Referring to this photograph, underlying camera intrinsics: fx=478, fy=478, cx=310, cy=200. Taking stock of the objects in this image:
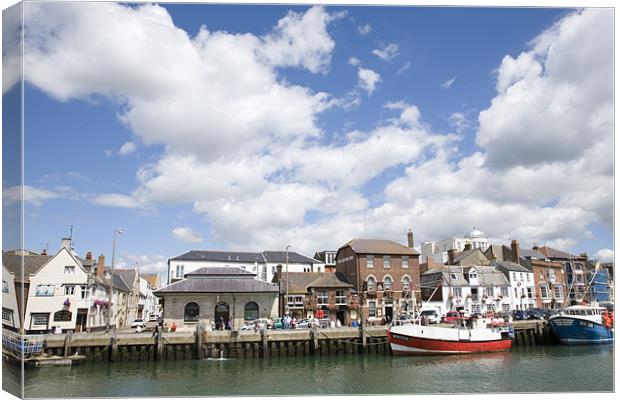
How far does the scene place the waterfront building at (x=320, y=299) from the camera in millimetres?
39125

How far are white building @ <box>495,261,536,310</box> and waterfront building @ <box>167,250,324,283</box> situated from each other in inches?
844

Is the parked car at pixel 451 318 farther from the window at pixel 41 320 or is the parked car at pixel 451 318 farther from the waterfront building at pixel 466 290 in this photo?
the window at pixel 41 320

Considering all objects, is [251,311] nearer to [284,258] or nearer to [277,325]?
[277,325]

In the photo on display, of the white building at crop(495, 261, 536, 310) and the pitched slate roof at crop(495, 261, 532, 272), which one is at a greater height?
the pitched slate roof at crop(495, 261, 532, 272)

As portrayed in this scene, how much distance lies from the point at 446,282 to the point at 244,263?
23714 millimetres

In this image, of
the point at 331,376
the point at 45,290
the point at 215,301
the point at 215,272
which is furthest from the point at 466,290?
the point at 45,290

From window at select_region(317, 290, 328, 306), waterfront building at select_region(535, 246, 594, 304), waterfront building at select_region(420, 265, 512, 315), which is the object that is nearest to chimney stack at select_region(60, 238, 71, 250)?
window at select_region(317, 290, 328, 306)

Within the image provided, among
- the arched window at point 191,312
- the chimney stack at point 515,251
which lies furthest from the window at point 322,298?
the chimney stack at point 515,251

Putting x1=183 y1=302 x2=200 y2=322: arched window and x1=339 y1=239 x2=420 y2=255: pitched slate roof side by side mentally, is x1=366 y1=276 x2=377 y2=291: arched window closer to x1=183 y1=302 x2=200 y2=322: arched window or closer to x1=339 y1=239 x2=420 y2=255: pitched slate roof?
x1=339 y1=239 x2=420 y2=255: pitched slate roof

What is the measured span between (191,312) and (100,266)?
9.22 metres

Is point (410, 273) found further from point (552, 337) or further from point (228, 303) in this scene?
point (228, 303)

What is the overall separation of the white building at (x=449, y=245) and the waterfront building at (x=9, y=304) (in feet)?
205

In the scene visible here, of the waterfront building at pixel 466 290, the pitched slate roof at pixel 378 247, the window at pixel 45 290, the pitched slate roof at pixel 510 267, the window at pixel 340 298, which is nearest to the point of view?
the window at pixel 45 290

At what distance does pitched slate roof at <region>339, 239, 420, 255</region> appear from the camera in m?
42.2
